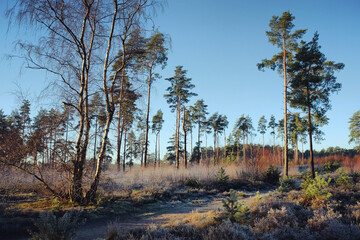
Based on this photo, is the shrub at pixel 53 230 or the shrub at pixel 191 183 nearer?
the shrub at pixel 53 230

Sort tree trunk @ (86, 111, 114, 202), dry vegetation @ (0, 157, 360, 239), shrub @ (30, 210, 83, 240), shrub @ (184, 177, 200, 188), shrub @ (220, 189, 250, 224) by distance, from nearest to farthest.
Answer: shrub @ (30, 210, 83, 240)
dry vegetation @ (0, 157, 360, 239)
shrub @ (220, 189, 250, 224)
tree trunk @ (86, 111, 114, 202)
shrub @ (184, 177, 200, 188)

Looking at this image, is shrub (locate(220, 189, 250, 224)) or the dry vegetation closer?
the dry vegetation

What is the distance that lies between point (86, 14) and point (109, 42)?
1129 mm

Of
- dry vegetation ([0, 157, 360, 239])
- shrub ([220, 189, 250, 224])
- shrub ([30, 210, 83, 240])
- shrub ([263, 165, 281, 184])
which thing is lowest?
shrub ([263, 165, 281, 184])

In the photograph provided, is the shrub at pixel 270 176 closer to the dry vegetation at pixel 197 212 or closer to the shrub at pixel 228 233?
the dry vegetation at pixel 197 212

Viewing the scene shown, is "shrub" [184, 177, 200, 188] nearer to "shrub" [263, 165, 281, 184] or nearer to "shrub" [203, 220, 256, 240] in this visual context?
"shrub" [263, 165, 281, 184]

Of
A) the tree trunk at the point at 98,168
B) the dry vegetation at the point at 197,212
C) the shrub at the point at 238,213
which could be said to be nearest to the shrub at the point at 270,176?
the dry vegetation at the point at 197,212

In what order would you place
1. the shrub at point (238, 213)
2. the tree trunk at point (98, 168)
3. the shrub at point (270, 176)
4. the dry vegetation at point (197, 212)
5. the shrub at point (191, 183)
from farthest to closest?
the shrub at point (270, 176) < the shrub at point (191, 183) < the tree trunk at point (98, 168) < the shrub at point (238, 213) < the dry vegetation at point (197, 212)

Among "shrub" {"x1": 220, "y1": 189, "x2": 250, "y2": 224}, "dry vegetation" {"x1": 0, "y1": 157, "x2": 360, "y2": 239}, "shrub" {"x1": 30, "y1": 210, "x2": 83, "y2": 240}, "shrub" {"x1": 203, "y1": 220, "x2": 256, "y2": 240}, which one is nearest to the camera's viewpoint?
"shrub" {"x1": 30, "y1": 210, "x2": 83, "y2": 240}

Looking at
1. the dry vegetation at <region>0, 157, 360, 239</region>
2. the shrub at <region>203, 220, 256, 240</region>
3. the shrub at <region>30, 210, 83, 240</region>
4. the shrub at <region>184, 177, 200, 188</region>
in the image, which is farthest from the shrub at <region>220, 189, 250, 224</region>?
the shrub at <region>184, 177, 200, 188</region>

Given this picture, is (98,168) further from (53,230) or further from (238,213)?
(238,213)

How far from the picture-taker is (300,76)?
1797cm

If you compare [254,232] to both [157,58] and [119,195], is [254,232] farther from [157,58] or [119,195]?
[157,58]

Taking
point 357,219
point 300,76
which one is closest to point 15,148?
point 357,219
